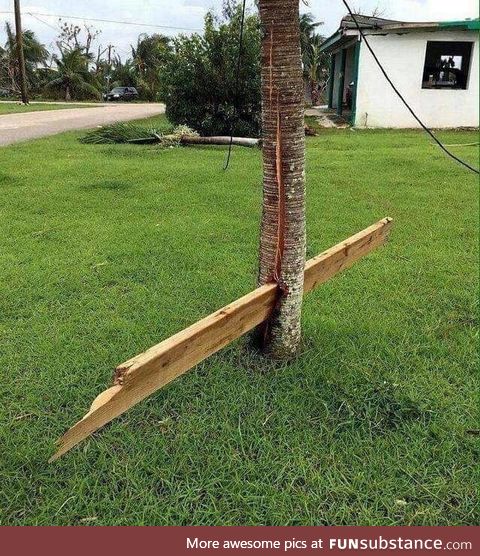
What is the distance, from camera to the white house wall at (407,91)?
13297mm

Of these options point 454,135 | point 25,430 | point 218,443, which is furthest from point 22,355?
point 454,135

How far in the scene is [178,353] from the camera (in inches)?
73.4

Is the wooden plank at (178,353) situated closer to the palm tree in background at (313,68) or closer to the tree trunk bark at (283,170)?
the tree trunk bark at (283,170)

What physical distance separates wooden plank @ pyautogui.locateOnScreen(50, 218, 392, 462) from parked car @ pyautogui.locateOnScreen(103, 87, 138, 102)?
37.3m

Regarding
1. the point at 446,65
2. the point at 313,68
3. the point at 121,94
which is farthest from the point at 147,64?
the point at 446,65

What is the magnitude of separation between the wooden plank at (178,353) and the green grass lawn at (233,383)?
0.33 meters

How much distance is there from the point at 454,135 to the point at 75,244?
10.8 m

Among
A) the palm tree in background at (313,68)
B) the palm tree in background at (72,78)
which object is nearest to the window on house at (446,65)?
the palm tree in background at (313,68)

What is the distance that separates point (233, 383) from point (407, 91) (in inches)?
526

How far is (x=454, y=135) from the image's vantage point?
12.4m

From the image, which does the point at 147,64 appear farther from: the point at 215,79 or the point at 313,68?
the point at 215,79

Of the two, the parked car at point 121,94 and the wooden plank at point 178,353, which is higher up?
the parked car at point 121,94

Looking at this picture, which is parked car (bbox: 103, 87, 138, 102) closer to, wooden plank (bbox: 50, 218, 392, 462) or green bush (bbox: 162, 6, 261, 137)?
green bush (bbox: 162, 6, 261, 137)

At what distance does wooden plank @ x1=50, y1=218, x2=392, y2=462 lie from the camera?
1.63 m
